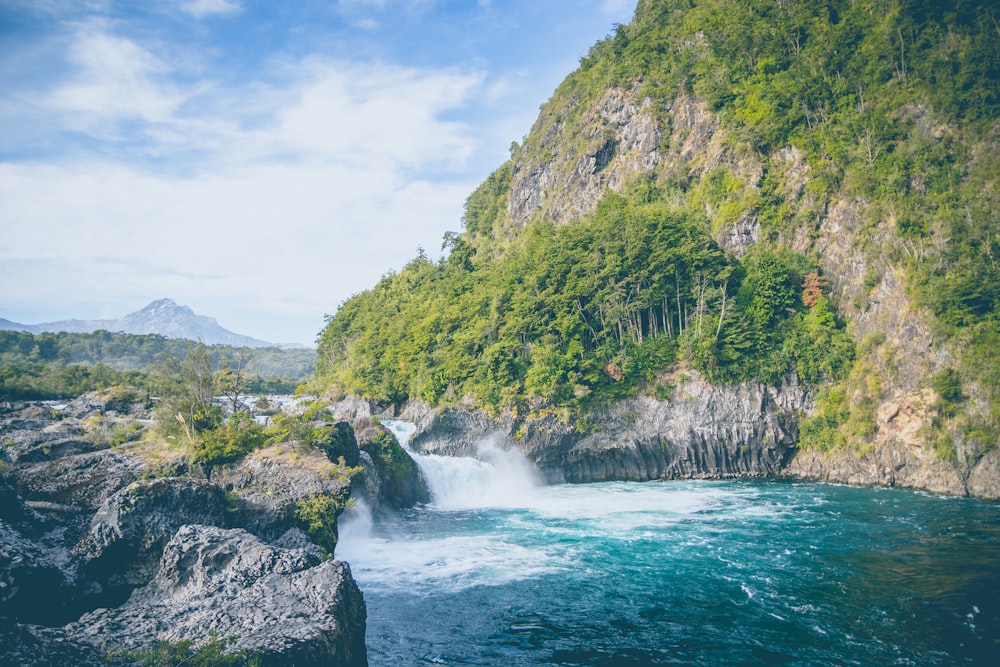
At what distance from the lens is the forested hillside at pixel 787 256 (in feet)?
111

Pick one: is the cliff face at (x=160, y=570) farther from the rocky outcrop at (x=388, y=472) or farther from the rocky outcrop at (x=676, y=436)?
the rocky outcrop at (x=676, y=436)

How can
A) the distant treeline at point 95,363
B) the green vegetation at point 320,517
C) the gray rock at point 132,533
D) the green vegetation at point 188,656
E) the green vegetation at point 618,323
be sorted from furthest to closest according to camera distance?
1. the distant treeline at point 95,363
2. the green vegetation at point 618,323
3. the green vegetation at point 320,517
4. the gray rock at point 132,533
5. the green vegetation at point 188,656

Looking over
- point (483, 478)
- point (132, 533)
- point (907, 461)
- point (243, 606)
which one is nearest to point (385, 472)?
point (483, 478)

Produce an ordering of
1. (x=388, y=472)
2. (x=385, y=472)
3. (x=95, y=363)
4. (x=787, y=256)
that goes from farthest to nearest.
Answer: (x=95, y=363), (x=787, y=256), (x=388, y=472), (x=385, y=472)

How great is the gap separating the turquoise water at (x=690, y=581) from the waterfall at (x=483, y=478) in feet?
8.09

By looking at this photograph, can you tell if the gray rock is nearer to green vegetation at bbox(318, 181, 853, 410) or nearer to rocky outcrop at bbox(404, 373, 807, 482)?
rocky outcrop at bbox(404, 373, 807, 482)

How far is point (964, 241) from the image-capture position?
1340 inches

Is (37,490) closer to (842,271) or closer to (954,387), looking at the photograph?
(954,387)

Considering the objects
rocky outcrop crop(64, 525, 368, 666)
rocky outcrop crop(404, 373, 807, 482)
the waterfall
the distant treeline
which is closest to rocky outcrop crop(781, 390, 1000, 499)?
rocky outcrop crop(404, 373, 807, 482)

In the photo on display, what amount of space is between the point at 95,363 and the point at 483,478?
127 m

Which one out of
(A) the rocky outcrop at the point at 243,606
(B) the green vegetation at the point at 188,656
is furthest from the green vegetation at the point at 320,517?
(B) the green vegetation at the point at 188,656

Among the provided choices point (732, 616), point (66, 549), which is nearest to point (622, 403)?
point (732, 616)

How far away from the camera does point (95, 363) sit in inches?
4843

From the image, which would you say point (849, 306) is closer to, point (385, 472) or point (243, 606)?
point (385, 472)
